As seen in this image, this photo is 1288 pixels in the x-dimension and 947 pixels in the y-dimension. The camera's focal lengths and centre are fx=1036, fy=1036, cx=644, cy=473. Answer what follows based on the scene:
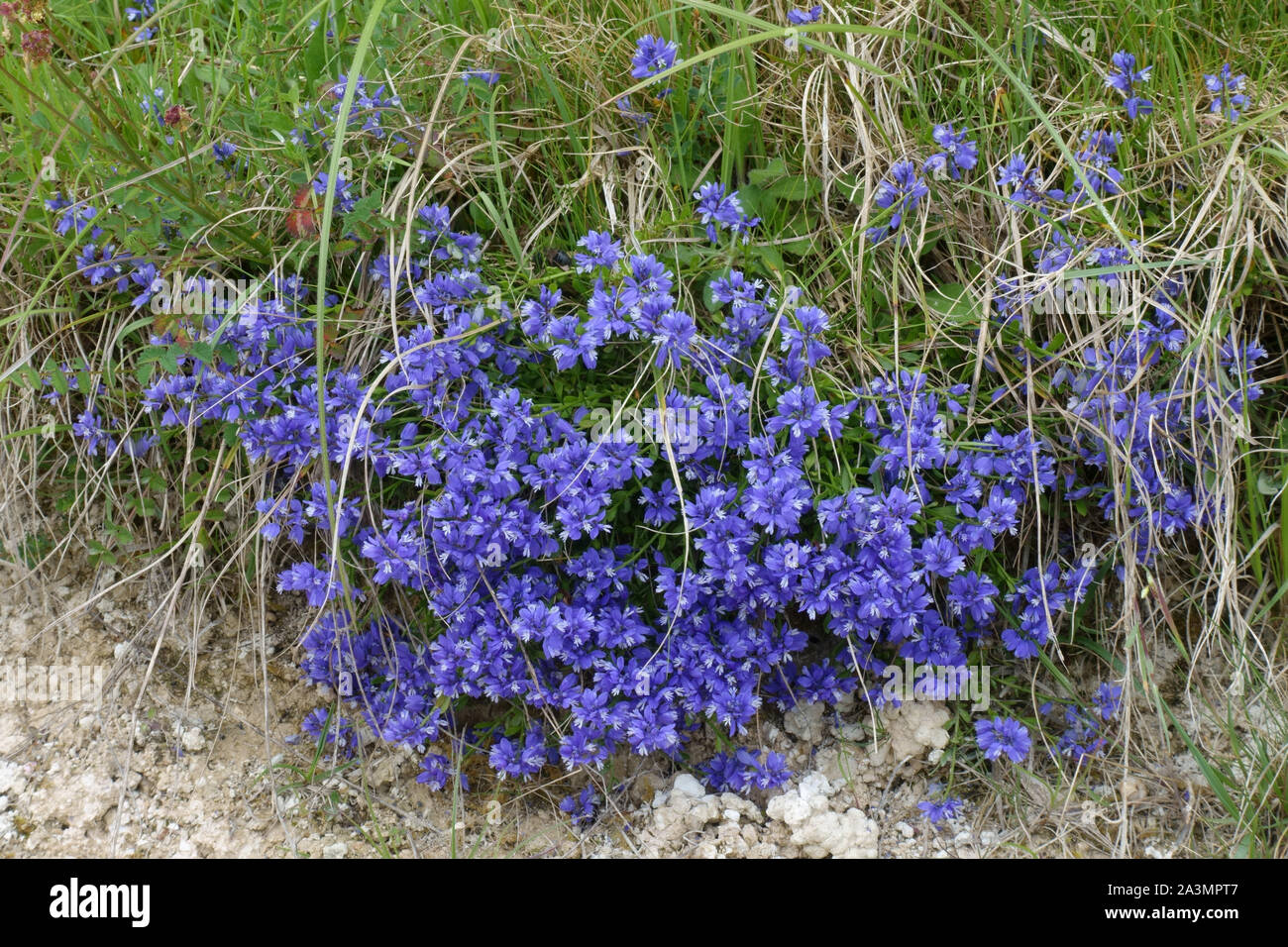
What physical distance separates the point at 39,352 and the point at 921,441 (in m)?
2.00

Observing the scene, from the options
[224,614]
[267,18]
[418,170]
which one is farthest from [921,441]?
[267,18]

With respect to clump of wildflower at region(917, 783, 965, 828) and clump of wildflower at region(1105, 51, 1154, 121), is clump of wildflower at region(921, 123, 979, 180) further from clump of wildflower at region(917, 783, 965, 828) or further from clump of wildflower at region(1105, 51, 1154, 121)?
clump of wildflower at region(917, 783, 965, 828)

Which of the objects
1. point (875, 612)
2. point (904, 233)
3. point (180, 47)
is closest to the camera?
point (875, 612)

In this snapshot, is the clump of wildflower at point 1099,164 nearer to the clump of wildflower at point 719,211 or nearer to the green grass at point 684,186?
the green grass at point 684,186

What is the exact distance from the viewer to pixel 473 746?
2113 millimetres

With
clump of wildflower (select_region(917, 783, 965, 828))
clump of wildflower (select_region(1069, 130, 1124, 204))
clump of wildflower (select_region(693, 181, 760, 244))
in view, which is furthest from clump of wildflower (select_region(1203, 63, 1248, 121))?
clump of wildflower (select_region(917, 783, 965, 828))

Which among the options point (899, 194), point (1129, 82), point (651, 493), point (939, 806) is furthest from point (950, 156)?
point (939, 806)

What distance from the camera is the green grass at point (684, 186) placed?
2.17 metres

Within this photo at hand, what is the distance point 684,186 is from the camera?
7.84 ft

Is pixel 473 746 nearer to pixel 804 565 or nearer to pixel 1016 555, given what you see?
pixel 804 565

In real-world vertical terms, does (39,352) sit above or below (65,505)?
above

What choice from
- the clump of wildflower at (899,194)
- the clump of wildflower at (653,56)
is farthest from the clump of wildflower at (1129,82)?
the clump of wildflower at (653,56)

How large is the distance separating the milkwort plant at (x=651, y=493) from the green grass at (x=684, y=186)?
91 mm

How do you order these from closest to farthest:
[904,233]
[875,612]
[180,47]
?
[875,612], [904,233], [180,47]
